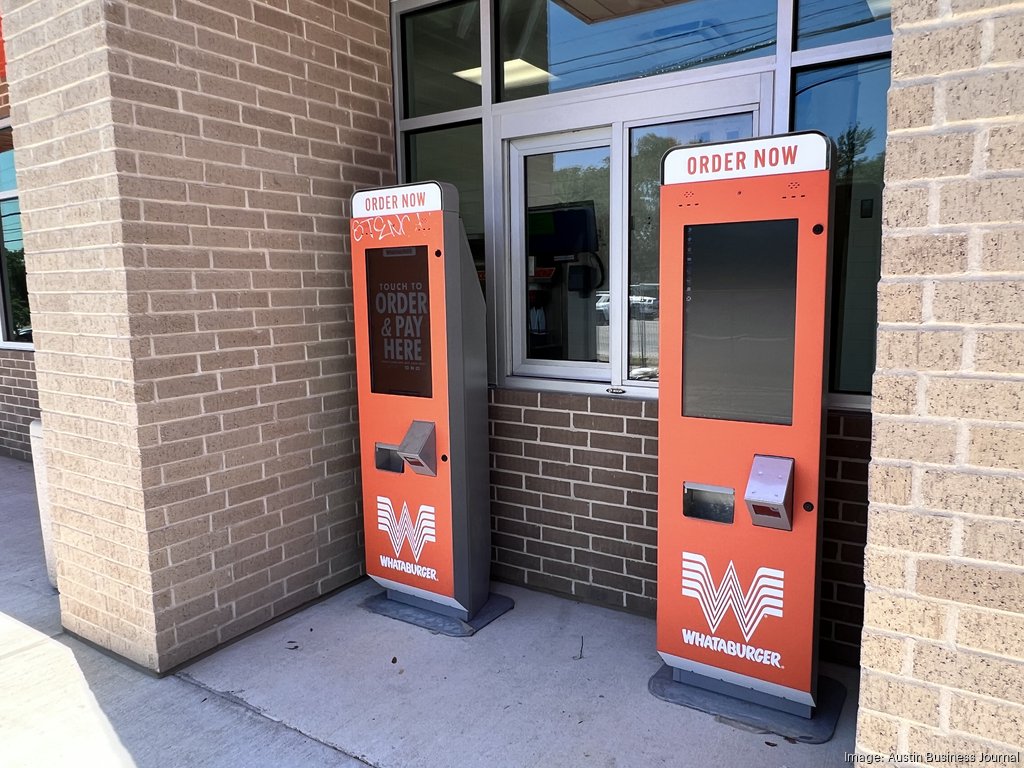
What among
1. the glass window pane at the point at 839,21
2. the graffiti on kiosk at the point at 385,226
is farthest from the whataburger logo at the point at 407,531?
the glass window pane at the point at 839,21

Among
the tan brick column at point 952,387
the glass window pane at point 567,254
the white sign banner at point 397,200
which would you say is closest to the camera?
the tan brick column at point 952,387

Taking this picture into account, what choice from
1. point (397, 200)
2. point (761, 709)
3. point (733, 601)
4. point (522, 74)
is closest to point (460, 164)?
point (522, 74)

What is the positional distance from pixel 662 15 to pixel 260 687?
3.43m

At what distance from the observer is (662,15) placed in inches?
125

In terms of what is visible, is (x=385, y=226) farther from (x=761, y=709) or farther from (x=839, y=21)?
(x=761, y=709)

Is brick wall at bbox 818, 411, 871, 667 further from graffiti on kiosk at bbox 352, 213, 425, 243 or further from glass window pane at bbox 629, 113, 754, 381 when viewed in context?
graffiti on kiosk at bbox 352, 213, 425, 243

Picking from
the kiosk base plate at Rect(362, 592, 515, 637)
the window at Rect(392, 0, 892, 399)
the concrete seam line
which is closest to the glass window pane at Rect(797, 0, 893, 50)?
the window at Rect(392, 0, 892, 399)

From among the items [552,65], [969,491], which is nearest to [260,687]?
[969,491]

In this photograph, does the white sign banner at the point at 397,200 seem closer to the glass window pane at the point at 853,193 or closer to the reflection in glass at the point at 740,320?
the reflection in glass at the point at 740,320

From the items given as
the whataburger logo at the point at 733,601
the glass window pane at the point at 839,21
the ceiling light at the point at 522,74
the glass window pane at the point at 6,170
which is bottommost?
the whataburger logo at the point at 733,601

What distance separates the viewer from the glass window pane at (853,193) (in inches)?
109

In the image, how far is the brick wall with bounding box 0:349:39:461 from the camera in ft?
21.2

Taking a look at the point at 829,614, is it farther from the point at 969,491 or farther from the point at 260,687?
the point at 260,687

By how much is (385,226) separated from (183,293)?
0.93 m
